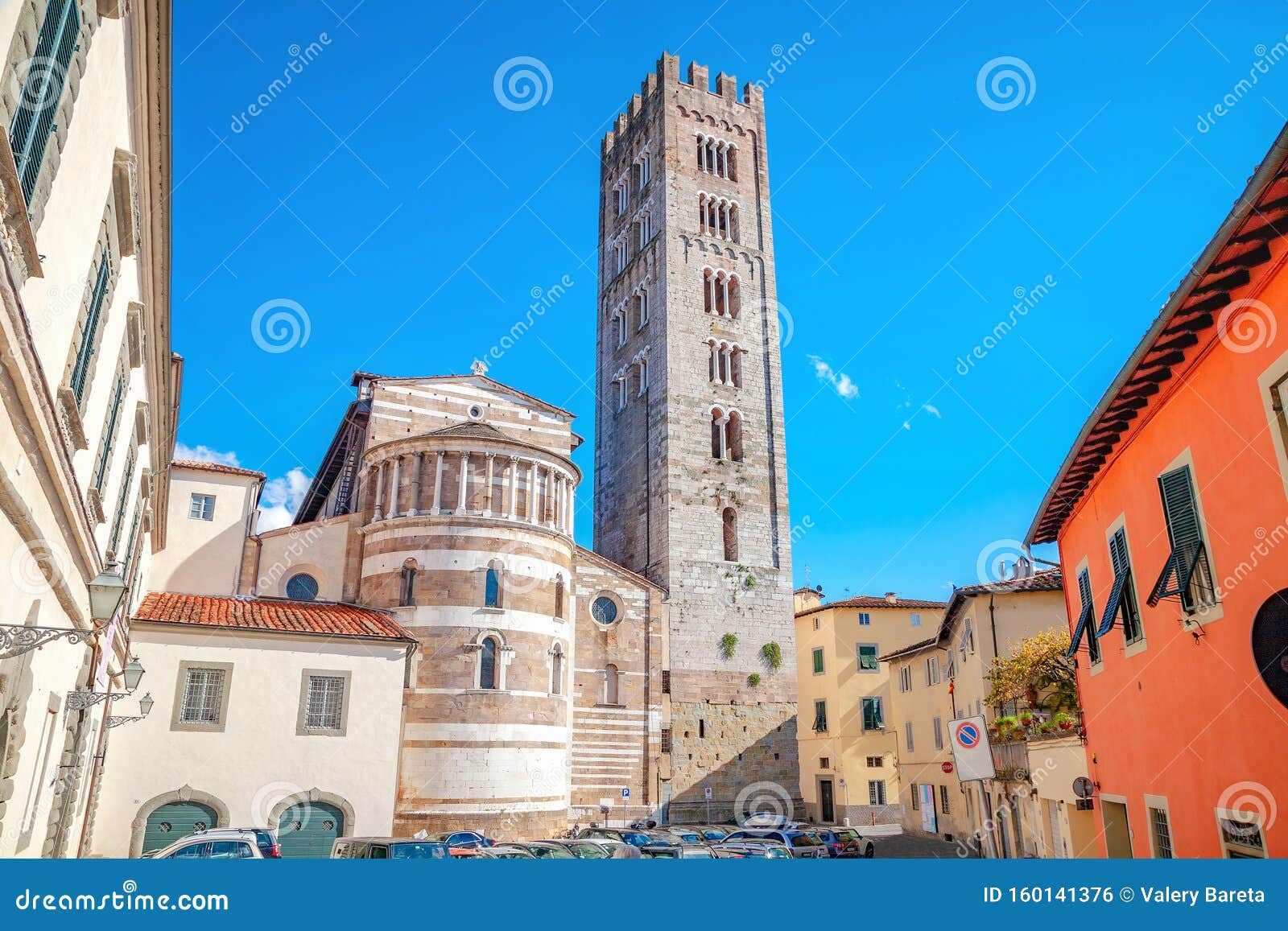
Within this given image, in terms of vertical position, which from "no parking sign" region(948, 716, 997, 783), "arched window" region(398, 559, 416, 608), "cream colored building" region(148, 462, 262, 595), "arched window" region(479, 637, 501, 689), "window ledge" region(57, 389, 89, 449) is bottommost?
"no parking sign" region(948, 716, 997, 783)

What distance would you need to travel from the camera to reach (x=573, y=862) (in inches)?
207

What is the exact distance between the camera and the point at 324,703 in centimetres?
2397

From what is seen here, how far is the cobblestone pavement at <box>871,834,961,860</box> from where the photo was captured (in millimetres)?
31719

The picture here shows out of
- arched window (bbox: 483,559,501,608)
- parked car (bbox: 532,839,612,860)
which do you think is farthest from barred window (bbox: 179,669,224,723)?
arched window (bbox: 483,559,501,608)

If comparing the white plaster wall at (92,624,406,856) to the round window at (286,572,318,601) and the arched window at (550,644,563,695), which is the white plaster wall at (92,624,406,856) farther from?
the round window at (286,572,318,601)

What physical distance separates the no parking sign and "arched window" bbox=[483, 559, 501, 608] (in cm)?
1875

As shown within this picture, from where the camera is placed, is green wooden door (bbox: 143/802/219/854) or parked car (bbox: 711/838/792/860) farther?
green wooden door (bbox: 143/802/219/854)

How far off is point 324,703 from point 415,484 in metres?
10.9

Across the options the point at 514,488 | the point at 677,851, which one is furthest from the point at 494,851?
the point at 514,488

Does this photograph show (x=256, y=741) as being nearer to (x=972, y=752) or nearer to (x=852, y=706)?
(x=972, y=752)

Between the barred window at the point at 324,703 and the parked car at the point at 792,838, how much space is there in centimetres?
1197

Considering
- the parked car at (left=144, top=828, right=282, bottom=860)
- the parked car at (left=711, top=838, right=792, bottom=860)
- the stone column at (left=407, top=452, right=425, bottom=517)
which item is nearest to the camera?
the parked car at (left=144, top=828, right=282, bottom=860)

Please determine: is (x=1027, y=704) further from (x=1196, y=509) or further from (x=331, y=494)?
(x=331, y=494)

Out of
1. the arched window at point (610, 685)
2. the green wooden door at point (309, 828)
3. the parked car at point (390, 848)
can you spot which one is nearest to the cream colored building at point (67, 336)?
the parked car at point (390, 848)
